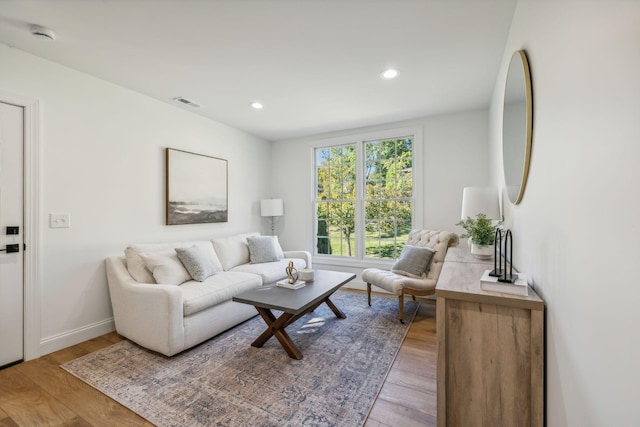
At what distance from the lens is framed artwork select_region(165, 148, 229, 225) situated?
133 inches

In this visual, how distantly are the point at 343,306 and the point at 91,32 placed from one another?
11.7ft

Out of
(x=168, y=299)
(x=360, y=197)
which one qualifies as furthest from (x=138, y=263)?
(x=360, y=197)

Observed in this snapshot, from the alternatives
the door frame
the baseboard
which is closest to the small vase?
the baseboard

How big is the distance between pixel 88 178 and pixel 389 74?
3.14 meters

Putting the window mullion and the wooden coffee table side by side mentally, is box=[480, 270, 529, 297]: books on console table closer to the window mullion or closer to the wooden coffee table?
the wooden coffee table

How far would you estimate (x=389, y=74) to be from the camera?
2.65 meters

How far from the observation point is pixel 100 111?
274 centimetres

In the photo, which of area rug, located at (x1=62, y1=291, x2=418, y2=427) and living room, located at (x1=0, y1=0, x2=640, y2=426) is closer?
living room, located at (x1=0, y1=0, x2=640, y2=426)

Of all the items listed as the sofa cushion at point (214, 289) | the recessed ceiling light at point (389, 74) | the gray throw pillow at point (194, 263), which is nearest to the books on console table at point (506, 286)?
the recessed ceiling light at point (389, 74)

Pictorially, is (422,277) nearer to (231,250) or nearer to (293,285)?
(293,285)

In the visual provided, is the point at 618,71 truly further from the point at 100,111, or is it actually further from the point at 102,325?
the point at 102,325

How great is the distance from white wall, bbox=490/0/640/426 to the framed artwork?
356 cm

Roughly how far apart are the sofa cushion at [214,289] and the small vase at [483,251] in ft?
7.43

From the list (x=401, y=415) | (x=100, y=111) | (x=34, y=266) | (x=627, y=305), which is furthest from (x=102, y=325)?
(x=627, y=305)
